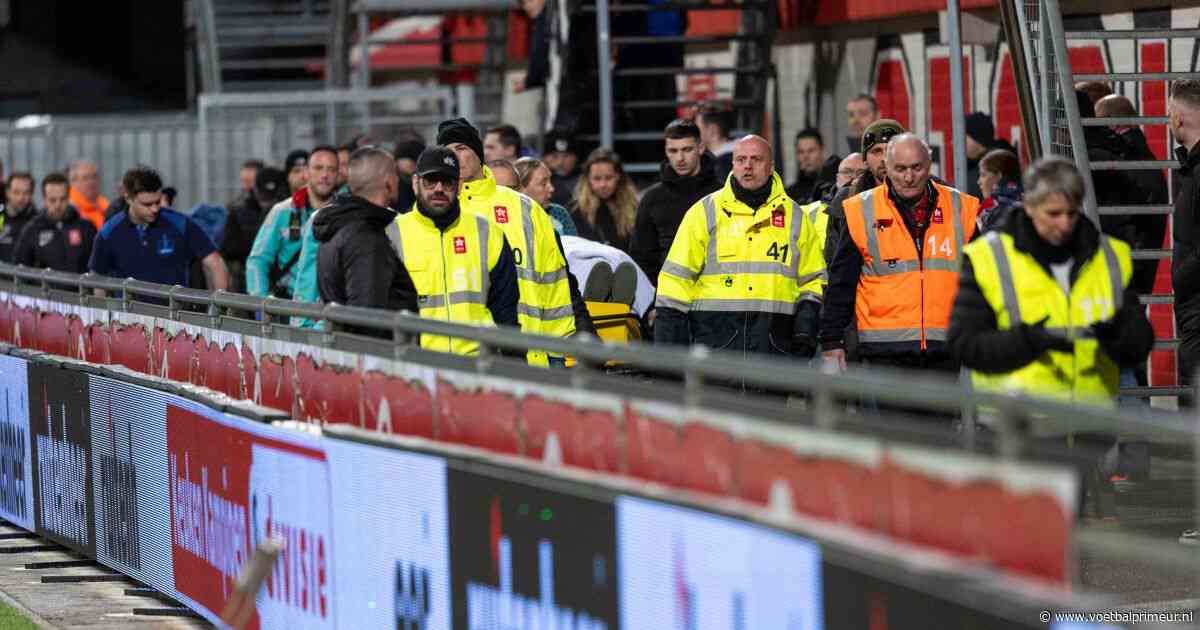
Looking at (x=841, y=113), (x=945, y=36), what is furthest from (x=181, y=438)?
(x=841, y=113)

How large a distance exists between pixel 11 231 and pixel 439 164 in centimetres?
1144

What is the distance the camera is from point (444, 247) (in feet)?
29.4

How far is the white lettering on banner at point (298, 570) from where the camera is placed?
779 cm

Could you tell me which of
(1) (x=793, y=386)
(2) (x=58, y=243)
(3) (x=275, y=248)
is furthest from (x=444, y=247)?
(2) (x=58, y=243)

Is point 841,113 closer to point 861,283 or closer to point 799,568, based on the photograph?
point 861,283

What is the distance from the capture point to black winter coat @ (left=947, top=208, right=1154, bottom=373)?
288 inches

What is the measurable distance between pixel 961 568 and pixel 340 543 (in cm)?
340

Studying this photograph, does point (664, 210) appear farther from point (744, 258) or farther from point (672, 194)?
point (744, 258)

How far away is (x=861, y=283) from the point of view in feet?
31.8

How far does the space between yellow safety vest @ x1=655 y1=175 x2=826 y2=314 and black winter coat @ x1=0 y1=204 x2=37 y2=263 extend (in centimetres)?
991

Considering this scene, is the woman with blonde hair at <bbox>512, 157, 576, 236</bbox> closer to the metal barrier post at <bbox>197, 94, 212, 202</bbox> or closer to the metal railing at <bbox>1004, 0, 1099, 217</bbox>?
the metal railing at <bbox>1004, 0, 1099, 217</bbox>

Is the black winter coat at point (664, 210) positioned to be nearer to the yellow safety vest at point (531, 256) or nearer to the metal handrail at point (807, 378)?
the yellow safety vest at point (531, 256)

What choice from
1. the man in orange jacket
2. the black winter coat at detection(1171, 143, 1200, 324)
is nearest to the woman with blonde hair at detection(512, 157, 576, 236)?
the black winter coat at detection(1171, 143, 1200, 324)

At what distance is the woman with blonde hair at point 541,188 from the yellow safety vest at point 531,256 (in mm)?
2196
